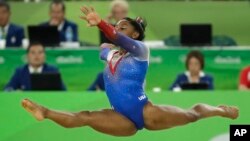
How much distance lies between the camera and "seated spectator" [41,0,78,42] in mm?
11055

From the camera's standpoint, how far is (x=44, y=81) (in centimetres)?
852

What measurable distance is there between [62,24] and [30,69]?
1.90m

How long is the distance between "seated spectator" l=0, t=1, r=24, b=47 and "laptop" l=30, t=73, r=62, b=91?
2474mm

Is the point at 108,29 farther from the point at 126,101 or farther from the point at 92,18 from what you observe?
the point at 126,101

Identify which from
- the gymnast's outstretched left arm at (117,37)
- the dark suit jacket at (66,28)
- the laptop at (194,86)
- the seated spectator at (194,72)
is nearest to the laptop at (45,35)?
the dark suit jacket at (66,28)

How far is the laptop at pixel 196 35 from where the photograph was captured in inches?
416

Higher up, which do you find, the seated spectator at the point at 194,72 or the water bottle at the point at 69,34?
the water bottle at the point at 69,34

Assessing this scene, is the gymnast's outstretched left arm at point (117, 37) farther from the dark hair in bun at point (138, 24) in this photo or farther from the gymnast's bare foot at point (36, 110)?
the gymnast's bare foot at point (36, 110)

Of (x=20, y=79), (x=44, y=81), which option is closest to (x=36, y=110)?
(x=44, y=81)

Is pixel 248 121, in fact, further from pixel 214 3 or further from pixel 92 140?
pixel 214 3

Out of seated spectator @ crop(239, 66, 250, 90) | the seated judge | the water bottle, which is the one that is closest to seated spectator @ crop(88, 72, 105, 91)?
the seated judge

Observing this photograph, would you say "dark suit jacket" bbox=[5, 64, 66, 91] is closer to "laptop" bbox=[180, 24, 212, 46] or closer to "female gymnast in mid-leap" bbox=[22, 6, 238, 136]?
"laptop" bbox=[180, 24, 212, 46]

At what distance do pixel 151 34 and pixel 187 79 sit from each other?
4.12m

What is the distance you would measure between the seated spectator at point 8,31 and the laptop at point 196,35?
2024 millimetres
